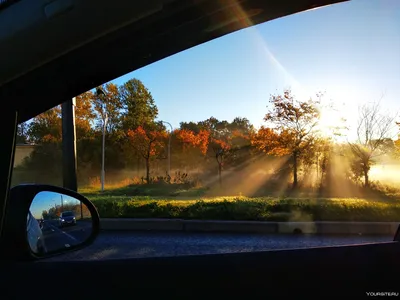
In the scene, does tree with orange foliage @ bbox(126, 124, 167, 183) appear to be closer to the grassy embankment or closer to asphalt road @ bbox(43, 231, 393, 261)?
the grassy embankment

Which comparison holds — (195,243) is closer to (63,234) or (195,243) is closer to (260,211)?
(260,211)

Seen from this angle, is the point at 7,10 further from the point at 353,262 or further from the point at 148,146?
the point at 148,146

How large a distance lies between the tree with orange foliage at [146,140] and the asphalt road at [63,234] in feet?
63.8

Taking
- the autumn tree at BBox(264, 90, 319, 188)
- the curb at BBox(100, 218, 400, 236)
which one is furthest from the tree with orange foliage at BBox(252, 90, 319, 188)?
the curb at BBox(100, 218, 400, 236)

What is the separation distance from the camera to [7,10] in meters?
1.32

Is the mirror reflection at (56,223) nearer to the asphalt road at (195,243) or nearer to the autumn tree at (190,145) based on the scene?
the asphalt road at (195,243)

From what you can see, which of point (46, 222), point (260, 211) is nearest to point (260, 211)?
point (260, 211)

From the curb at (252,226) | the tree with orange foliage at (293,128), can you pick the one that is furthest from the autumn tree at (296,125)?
the curb at (252,226)

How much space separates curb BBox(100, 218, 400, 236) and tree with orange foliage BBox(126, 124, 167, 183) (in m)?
13.7

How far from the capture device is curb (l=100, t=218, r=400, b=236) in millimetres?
6426

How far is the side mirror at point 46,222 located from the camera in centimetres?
134

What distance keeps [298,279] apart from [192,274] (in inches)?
17.6

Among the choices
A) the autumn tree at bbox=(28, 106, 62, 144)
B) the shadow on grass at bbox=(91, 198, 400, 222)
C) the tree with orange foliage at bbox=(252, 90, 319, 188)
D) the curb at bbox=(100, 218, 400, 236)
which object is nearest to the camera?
the autumn tree at bbox=(28, 106, 62, 144)

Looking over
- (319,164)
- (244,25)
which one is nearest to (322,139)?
(319,164)
